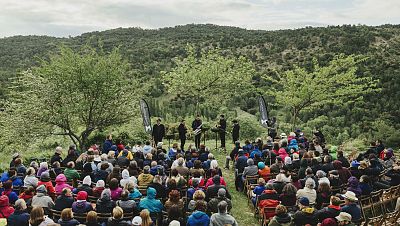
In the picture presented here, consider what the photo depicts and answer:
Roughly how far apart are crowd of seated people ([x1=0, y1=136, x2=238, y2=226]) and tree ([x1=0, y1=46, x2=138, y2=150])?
17.6ft

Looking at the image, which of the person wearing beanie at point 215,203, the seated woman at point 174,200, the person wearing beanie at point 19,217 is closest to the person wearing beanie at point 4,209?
the person wearing beanie at point 19,217

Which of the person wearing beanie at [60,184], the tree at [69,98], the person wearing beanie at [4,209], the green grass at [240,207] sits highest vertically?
the tree at [69,98]

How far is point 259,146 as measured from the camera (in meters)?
16.7

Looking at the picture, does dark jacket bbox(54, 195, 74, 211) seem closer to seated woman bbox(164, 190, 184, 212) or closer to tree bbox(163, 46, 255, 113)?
seated woman bbox(164, 190, 184, 212)

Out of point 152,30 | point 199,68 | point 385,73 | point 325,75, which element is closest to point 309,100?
point 325,75

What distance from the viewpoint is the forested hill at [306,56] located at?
34.9 meters

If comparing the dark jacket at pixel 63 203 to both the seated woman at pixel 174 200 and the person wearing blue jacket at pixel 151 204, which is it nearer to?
the person wearing blue jacket at pixel 151 204

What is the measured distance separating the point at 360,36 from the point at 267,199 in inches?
1903

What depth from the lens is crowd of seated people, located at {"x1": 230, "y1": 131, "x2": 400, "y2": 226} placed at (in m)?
8.59

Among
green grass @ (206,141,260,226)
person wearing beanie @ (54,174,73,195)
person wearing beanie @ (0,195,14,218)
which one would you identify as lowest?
green grass @ (206,141,260,226)

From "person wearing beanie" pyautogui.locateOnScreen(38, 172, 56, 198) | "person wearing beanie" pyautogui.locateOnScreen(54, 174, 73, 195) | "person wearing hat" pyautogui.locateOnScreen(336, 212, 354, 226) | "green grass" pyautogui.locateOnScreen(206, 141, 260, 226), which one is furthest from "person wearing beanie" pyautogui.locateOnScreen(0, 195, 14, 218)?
"person wearing hat" pyautogui.locateOnScreen(336, 212, 354, 226)

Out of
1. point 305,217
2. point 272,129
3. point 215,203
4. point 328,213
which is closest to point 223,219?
point 215,203

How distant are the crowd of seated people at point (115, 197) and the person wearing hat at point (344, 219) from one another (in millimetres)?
2130

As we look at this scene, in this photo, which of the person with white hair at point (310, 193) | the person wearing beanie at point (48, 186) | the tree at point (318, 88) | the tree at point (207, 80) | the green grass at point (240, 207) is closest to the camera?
the person with white hair at point (310, 193)
